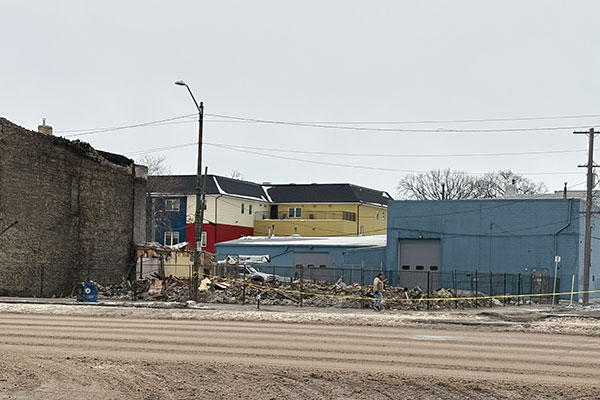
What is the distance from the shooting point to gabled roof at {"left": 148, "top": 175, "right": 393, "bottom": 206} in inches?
3504

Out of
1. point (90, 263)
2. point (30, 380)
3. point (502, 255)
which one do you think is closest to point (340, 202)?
point (502, 255)

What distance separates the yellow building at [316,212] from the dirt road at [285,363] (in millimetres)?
68978

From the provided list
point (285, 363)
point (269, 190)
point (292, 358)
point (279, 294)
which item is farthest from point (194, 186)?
point (285, 363)

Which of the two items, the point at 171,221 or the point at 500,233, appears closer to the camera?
the point at 500,233

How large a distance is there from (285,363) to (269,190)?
84037 mm

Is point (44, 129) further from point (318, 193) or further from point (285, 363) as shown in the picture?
point (318, 193)

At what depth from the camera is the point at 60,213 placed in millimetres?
44406

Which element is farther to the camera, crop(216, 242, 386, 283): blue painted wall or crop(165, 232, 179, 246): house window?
crop(165, 232, 179, 246): house window

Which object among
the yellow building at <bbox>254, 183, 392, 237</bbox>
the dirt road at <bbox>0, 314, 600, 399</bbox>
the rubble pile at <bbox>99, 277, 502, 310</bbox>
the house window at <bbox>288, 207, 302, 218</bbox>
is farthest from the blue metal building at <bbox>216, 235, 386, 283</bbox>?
the dirt road at <bbox>0, 314, 600, 399</bbox>

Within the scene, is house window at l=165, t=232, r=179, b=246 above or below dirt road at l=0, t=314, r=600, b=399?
above

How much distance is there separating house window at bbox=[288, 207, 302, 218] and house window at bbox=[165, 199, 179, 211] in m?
14.3

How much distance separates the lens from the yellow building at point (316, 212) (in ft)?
305

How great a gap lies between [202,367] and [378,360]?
3667 mm

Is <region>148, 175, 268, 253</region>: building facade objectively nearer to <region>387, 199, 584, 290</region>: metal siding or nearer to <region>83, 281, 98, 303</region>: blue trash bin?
<region>387, 199, 584, 290</region>: metal siding
